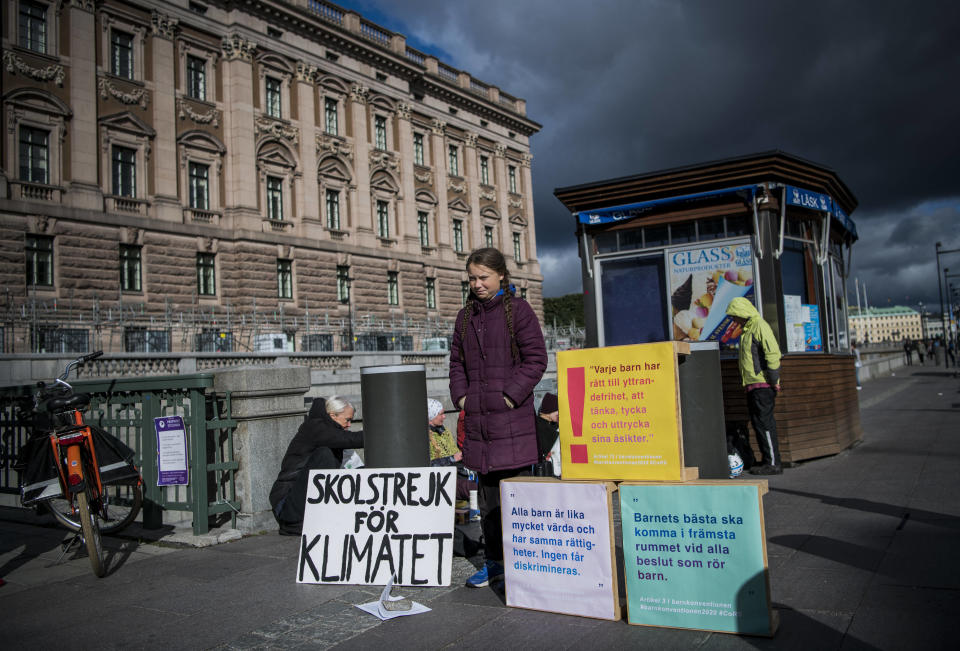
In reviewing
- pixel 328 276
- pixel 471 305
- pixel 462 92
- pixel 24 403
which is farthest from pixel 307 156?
pixel 471 305

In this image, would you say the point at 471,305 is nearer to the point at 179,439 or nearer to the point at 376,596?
the point at 376,596

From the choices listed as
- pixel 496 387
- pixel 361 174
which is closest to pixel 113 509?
pixel 496 387

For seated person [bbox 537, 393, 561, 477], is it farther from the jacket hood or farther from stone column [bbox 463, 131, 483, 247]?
stone column [bbox 463, 131, 483, 247]

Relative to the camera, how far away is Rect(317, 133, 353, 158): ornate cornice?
1494 inches

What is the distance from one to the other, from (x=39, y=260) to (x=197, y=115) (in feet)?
32.1

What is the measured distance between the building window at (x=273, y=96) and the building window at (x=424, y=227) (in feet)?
36.5

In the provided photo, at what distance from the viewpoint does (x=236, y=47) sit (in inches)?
1332

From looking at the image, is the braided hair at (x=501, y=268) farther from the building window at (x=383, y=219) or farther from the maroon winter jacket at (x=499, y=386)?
the building window at (x=383, y=219)

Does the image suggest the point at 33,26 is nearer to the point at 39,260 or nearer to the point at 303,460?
the point at 39,260

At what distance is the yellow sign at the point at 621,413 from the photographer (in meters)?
4.14

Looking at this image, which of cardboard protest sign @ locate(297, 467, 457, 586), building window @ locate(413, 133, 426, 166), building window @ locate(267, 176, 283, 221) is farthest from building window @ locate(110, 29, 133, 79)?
cardboard protest sign @ locate(297, 467, 457, 586)

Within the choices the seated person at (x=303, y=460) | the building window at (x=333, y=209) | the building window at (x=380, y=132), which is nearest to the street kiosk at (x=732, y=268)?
the seated person at (x=303, y=460)

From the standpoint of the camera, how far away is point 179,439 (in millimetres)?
6965

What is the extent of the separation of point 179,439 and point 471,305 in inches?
139
